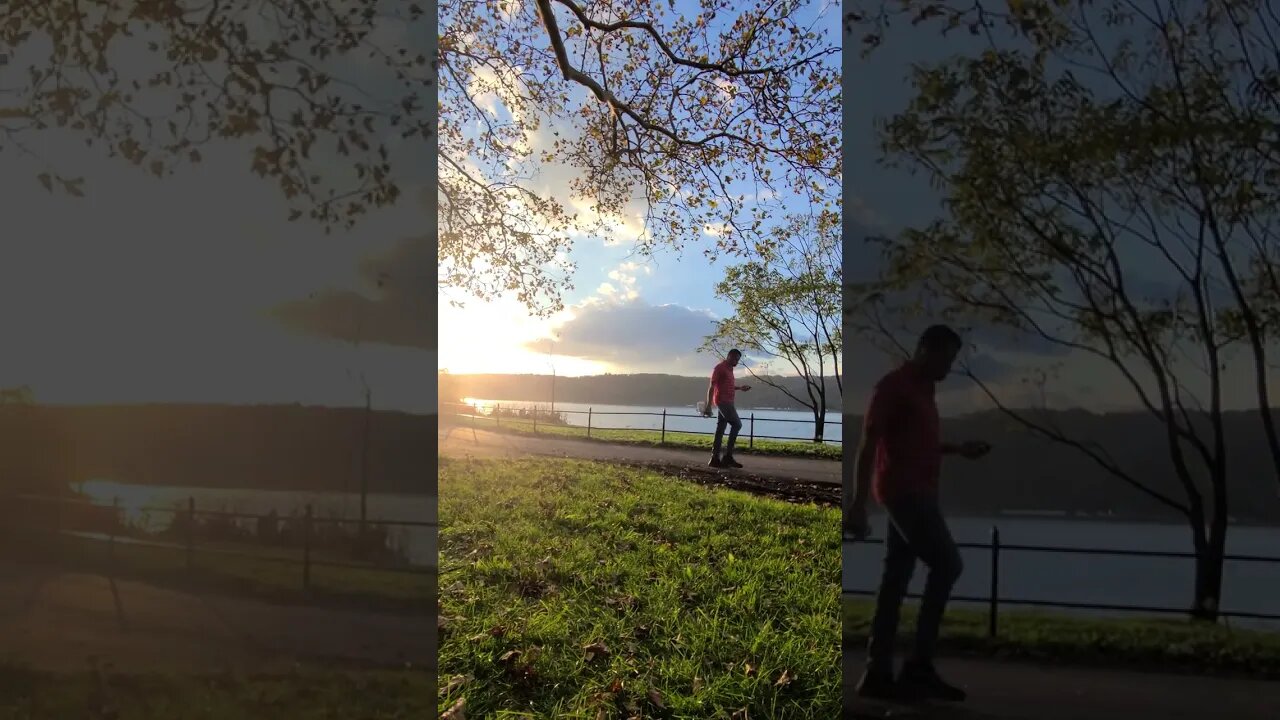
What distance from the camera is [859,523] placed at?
1.94m

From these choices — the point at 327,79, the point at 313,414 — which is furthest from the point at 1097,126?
the point at 313,414

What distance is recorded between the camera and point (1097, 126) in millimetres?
1922

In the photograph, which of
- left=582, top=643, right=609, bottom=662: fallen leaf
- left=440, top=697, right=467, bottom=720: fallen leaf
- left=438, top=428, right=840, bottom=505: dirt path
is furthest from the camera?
left=438, top=428, right=840, bottom=505: dirt path

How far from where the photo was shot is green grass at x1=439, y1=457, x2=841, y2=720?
2990 millimetres

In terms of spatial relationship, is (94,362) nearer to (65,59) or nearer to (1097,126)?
(65,59)

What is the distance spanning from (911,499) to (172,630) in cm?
257

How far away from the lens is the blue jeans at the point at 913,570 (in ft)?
6.29

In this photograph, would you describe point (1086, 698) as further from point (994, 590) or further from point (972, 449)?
point (972, 449)

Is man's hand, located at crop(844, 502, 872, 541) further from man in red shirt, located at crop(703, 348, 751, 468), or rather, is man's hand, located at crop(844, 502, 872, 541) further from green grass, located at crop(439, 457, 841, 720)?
man in red shirt, located at crop(703, 348, 751, 468)

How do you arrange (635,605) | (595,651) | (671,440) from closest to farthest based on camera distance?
(595,651)
(635,605)
(671,440)

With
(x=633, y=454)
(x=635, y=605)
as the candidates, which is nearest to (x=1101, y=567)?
(x=635, y=605)

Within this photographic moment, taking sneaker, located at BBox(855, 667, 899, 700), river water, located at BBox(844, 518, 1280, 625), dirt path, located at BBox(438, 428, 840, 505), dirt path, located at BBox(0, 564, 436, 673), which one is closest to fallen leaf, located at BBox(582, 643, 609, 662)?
dirt path, located at BBox(0, 564, 436, 673)

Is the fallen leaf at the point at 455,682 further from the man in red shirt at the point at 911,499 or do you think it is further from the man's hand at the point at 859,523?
the man's hand at the point at 859,523

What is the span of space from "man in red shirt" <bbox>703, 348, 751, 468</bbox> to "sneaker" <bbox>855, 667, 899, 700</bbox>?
16.8 ft
